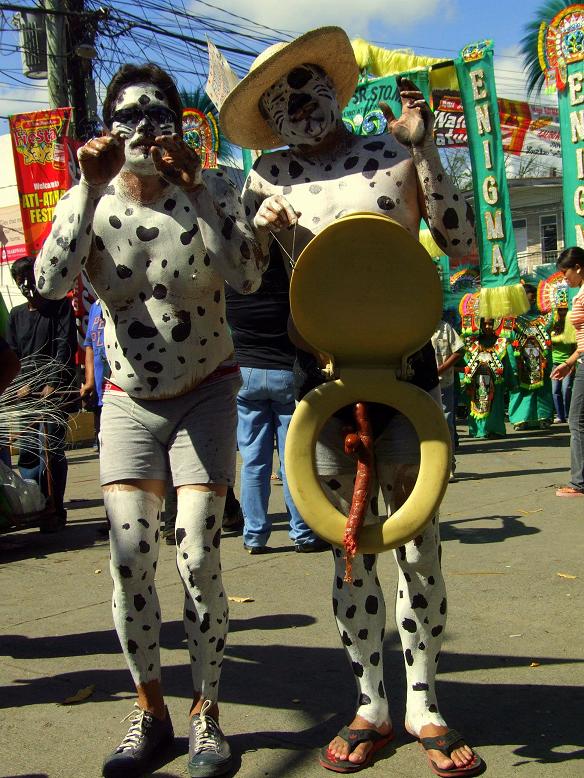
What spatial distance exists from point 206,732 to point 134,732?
0.23 m

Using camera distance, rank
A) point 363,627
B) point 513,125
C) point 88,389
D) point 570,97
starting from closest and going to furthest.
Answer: point 363,627 → point 88,389 → point 570,97 → point 513,125

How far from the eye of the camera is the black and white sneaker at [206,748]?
270 centimetres

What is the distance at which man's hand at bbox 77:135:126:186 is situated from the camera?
8.79ft

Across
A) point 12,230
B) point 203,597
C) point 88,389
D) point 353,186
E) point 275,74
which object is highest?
point 12,230

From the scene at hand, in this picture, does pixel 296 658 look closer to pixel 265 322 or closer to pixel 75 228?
pixel 75 228

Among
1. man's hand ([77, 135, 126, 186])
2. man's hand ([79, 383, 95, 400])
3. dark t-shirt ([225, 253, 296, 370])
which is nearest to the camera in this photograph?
man's hand ([77, 135, 126, 186])

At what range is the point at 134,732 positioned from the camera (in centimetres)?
283

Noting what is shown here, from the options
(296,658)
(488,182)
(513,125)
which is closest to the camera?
(296,658)

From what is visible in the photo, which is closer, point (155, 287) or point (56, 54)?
A: point (155, 287)

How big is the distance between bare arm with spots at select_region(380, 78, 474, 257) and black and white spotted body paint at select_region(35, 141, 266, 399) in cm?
55

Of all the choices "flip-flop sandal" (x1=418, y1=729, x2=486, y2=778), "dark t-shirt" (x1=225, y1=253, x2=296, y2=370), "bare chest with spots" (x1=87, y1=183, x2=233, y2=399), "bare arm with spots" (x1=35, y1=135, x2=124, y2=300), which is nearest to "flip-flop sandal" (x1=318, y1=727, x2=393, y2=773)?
"flip-flop sandal" (x1=418, y1=729, x2=486, y2=778)

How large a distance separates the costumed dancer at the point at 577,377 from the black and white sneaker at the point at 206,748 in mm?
4911

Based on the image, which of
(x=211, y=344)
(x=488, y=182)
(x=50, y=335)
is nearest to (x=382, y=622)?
(x=211, y=344)

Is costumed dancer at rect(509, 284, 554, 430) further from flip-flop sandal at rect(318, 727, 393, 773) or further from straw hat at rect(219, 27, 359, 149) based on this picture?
flip-flop sandal at rect(318, 727, 393, 773)
